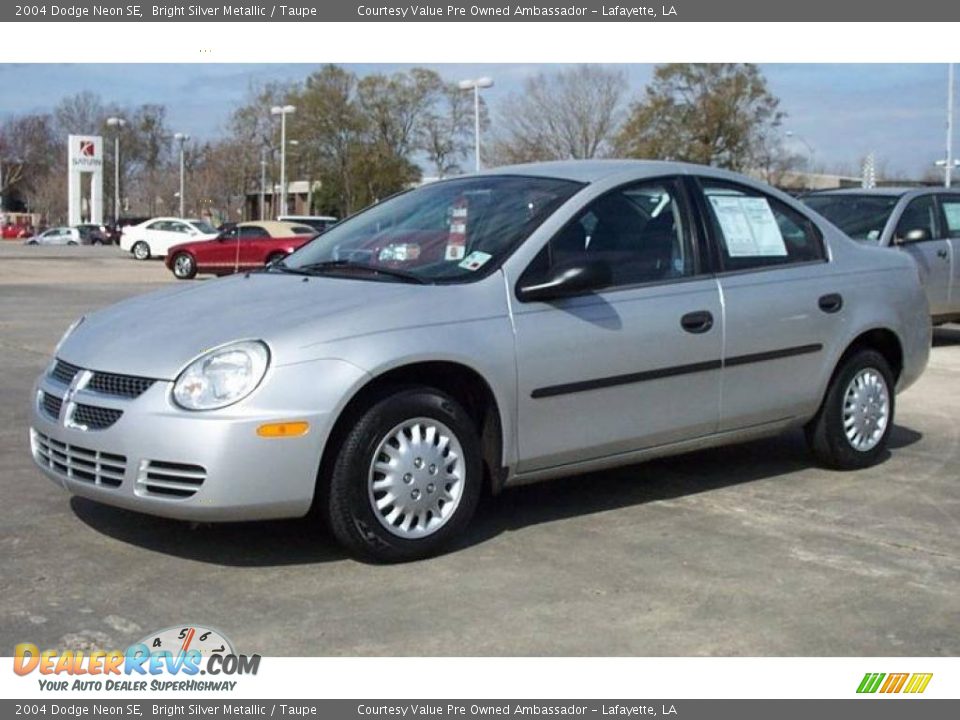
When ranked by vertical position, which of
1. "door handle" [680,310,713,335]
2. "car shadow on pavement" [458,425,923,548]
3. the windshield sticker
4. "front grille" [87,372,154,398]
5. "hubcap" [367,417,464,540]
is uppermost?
the windshield sticker

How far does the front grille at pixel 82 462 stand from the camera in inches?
173

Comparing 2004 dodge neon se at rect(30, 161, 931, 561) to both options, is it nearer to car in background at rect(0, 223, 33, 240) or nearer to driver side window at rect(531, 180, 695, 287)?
driver side window at rect(531, 180, 695, 287)

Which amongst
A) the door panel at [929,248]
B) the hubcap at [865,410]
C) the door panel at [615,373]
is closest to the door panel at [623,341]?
the door panel at [615,373]

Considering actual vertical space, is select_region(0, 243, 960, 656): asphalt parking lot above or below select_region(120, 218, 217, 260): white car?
below

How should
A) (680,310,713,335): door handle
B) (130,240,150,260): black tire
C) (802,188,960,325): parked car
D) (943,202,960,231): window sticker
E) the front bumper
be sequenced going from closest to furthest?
the front bumper
(680,310,713,335): door handle
(802,188,960,325): parked car
(943,202,960,231): window sticker
(130,240,150,260): black tire

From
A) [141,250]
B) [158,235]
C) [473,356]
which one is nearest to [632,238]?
[473,356]

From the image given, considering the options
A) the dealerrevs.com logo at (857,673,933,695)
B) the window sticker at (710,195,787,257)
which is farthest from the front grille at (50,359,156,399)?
the window sticker at (710,195,787,257)

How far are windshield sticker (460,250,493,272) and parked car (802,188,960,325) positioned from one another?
24.3 feet

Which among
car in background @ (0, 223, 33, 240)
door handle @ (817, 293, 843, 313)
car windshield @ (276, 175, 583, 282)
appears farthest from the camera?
car in background @ (0, 223, 33, 240)

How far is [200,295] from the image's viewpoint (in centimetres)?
506

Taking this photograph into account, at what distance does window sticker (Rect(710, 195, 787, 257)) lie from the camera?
225 inches

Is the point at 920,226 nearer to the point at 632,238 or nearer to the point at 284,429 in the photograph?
the point at 632,238

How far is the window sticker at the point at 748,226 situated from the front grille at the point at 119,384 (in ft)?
9.32

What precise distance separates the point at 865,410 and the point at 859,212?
6071 millimetres
